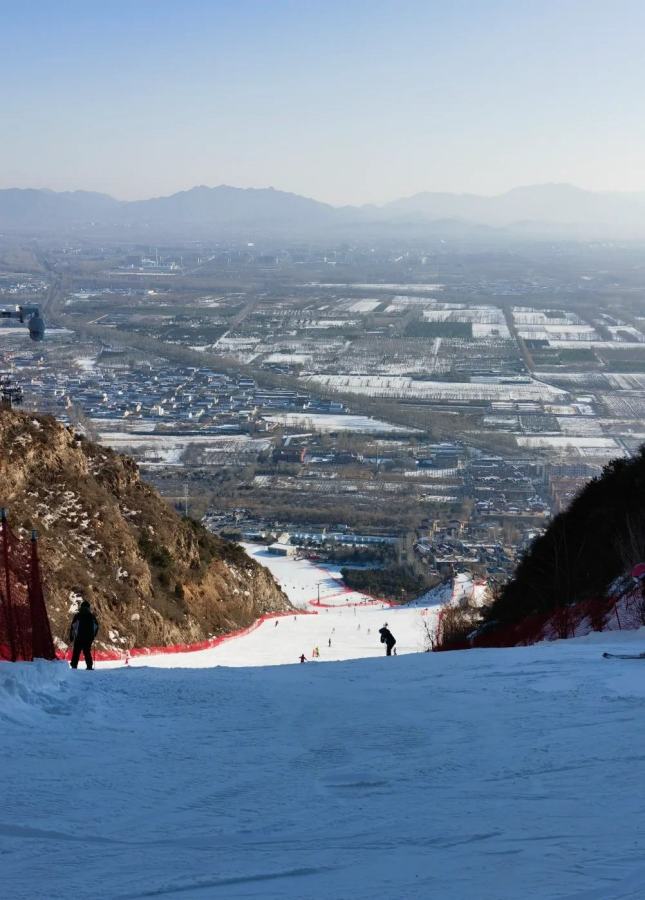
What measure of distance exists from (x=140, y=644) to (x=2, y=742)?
1421cm

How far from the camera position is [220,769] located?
6.61 m

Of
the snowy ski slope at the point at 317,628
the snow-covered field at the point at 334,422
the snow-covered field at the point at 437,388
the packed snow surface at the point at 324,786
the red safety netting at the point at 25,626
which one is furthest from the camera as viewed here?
the snow-covered field at the point at 437,388

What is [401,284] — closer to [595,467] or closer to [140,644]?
[595,467]

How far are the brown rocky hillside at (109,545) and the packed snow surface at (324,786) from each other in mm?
10054

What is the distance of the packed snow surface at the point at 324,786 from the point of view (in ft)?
15.8

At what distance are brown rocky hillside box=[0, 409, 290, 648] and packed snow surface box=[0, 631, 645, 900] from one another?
10054mm

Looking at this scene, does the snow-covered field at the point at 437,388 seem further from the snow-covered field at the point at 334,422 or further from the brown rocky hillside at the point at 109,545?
the brown rocky hillside at the point at 109,545

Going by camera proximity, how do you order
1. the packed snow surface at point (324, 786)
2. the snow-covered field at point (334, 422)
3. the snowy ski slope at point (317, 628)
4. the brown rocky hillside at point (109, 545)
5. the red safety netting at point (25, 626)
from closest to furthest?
1. the packed snow surface at point (324, 786)
2. the red safety netting at point (25, 626)
3. the snowy ski slope at point (317, 628)
4. the brown rocky hillside at point (109, 545)
5. the snow-covered field at point (334, 422)

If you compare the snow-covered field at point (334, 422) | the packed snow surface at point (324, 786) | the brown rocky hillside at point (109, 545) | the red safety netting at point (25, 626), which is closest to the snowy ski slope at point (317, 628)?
the brown rocky hillside at point (109, 545)

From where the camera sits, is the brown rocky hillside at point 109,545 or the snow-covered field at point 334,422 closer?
the brown rocky hillside at point 109,545

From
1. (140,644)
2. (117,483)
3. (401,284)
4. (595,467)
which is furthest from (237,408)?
(401,284)

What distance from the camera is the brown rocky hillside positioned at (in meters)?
20.8

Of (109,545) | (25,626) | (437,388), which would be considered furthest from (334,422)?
(25,626)

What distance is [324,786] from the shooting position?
20.5ft
